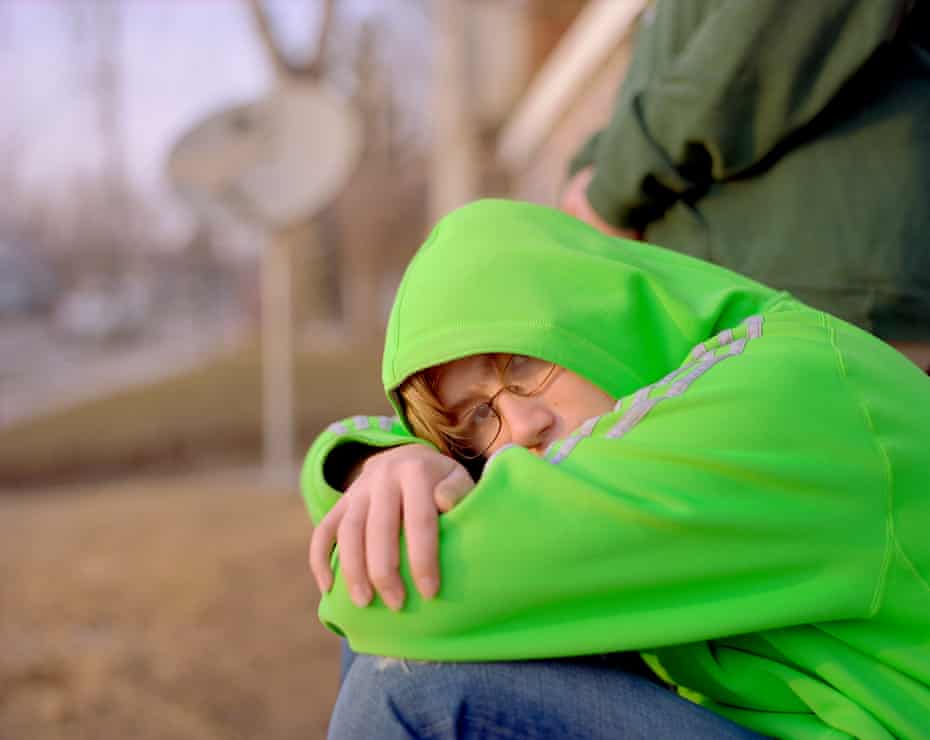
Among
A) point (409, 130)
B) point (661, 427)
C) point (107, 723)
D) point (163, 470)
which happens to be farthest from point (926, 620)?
point (409, 130)

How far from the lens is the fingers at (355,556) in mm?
875

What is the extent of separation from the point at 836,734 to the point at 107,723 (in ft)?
7.56

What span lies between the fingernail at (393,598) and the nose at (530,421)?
0.29m

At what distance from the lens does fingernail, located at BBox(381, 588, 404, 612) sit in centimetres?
86

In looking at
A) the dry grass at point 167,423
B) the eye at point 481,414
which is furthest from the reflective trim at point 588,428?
the dry grass at point 167,423

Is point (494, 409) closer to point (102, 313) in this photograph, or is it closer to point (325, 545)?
point (325, 545)

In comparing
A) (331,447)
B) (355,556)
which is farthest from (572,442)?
(331,447)

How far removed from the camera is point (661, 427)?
2.90ft

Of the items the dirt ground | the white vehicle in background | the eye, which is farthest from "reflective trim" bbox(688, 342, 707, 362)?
the white vehicle in background

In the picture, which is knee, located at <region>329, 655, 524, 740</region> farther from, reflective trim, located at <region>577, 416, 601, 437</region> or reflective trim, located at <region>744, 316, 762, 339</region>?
reflective trim, located at <region>744, 316, 762, 339</region>

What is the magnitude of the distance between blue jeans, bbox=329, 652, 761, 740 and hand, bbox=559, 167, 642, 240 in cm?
78

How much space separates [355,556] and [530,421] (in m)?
0.30

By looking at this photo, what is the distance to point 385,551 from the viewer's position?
0.85m

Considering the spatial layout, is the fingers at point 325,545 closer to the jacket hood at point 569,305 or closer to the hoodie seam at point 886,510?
the jacket hood at point 569,305
